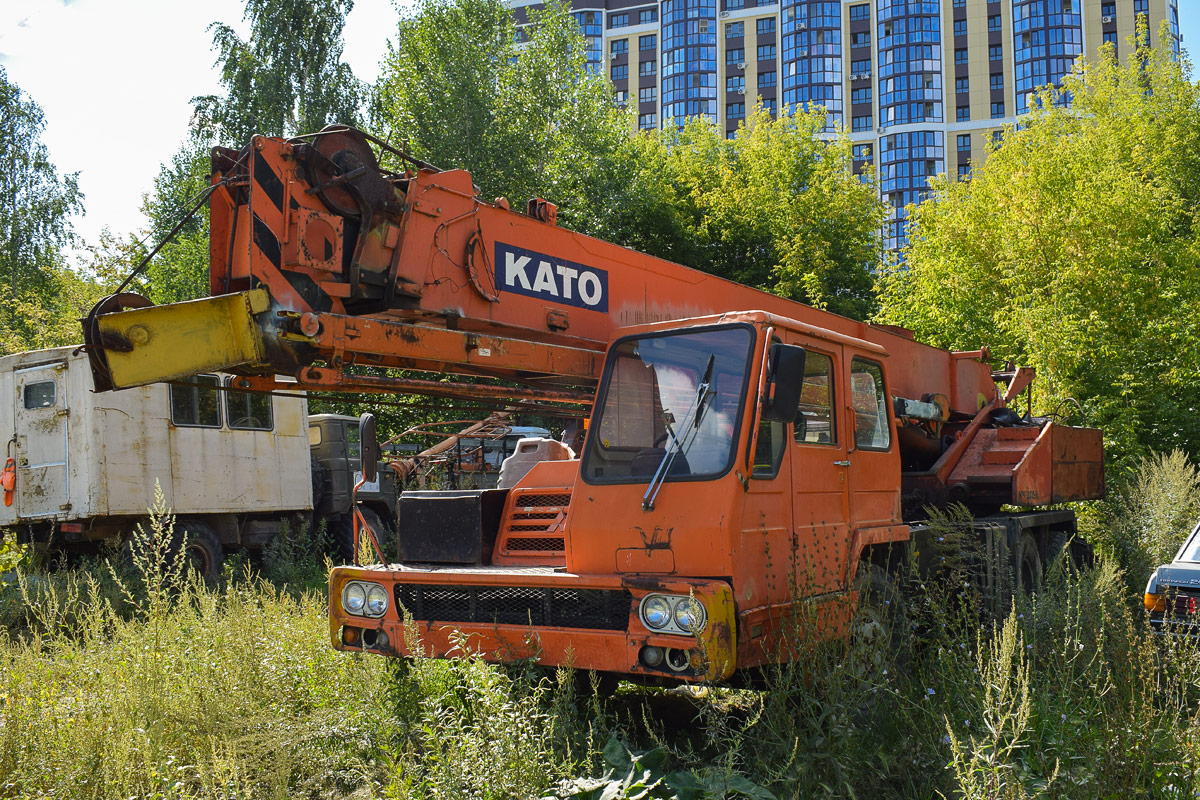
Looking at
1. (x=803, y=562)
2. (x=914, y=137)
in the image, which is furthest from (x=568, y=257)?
(x=914, y=137)

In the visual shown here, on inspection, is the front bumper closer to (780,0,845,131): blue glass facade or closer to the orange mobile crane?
the orange mobile crane

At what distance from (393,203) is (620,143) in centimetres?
2134

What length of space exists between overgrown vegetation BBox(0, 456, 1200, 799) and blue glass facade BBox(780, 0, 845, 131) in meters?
65.9

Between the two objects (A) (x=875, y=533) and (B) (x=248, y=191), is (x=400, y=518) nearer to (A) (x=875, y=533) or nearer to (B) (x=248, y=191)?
(B) (x=248, y=191)

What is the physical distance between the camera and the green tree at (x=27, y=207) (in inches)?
1114

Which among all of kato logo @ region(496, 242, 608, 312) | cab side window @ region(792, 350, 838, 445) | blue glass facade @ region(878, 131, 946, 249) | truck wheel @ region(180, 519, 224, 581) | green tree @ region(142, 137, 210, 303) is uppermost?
blue glass facade @ region(878, 131, 946, 249)

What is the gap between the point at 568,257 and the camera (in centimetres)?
577

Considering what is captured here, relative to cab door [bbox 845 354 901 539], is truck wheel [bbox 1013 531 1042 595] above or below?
below

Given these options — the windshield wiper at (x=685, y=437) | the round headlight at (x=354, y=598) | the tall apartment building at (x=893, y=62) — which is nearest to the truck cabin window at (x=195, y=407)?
the round headlight at (x=354, y=598)

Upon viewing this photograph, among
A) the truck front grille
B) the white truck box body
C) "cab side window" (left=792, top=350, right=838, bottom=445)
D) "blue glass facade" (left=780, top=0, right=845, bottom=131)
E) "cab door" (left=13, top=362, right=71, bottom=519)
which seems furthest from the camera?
"blue glass facade" (left=780, top=0, right=845, bottom=131)

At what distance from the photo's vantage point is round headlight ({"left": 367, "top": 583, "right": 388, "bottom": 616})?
17.0ft

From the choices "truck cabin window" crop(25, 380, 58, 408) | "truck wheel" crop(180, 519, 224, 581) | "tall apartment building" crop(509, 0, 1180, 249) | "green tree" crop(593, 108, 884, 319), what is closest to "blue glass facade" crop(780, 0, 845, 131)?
"tall apartment building" crop(509, 0, 1180, 249)

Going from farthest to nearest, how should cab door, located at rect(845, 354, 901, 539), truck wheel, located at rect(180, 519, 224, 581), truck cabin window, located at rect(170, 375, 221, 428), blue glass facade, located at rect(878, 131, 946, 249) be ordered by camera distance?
blue glass facade, located at rect(878, 131, 946, 249), truck cabin window, located at rect(170, 375, 221, 428), truck wheel, located at rect(180, 519, 224, 581), cab door, located at rect(845, 354, 901, 539)

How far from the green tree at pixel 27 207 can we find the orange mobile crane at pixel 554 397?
89.4 ft
